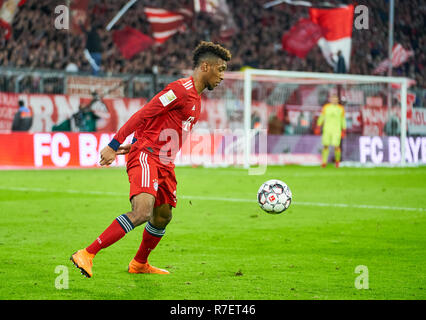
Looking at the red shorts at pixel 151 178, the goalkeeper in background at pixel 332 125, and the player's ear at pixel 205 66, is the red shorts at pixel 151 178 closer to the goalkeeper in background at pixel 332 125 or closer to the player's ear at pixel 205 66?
the player's ear at pixel 205 66

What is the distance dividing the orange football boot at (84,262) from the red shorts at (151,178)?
583 mm

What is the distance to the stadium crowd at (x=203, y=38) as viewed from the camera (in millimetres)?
23000

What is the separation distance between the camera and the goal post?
20545mm

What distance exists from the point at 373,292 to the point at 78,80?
15.7 meters

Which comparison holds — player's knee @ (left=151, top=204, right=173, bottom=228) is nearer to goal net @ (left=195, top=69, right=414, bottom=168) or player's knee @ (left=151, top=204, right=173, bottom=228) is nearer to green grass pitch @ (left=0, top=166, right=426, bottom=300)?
green grass pitch @ (left=0, top=166, right=426, bottom=300)

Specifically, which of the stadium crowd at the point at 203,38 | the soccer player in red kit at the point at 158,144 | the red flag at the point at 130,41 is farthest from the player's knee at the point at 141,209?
the red flag at the point at 130,41

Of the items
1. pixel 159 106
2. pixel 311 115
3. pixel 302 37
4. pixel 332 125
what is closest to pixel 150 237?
pixel 159 106

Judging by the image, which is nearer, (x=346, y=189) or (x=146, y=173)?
(x=146, y=173)

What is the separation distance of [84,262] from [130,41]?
19.7 m

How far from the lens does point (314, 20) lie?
26.0m

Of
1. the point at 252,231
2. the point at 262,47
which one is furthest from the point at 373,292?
the point at 262,47

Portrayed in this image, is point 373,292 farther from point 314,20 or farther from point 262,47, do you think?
point 262,47

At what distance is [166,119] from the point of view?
5699 millimetres
